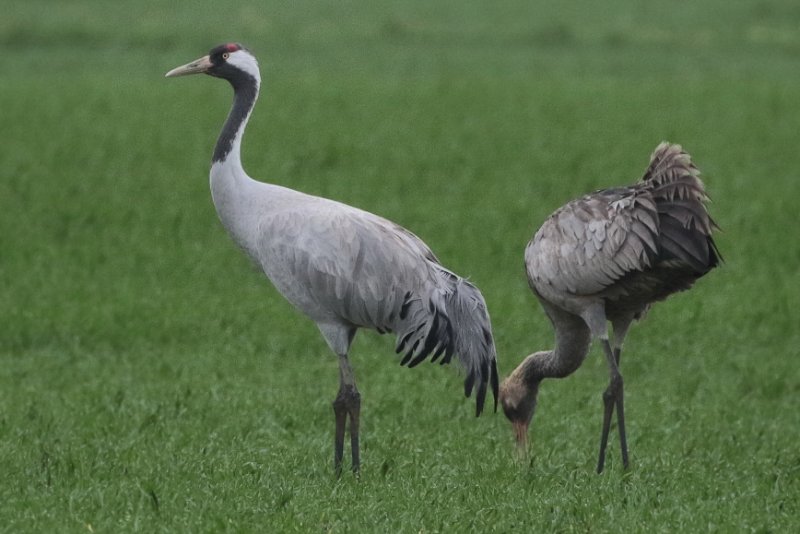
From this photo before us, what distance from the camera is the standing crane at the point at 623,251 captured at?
749cm

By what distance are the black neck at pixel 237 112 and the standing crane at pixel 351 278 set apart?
16 mm

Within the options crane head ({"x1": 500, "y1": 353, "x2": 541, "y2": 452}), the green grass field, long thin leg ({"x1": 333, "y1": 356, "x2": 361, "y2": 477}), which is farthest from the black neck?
crane head ({"x1": 500, "y1": 353, "x2": 541, "y2": 452})

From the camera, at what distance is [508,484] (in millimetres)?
7379

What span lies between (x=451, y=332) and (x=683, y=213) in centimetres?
132

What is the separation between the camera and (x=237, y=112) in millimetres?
8109

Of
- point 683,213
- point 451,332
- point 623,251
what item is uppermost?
point 683,213

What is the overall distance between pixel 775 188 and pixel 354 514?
38.4ft

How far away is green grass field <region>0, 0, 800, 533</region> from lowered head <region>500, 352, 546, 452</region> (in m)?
0.15

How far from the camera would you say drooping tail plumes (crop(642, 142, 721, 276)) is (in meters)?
7.43

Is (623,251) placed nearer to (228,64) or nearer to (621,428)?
(621,428)

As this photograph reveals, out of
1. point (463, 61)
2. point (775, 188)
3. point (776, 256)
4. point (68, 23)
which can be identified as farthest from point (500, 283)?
point (68, 23)

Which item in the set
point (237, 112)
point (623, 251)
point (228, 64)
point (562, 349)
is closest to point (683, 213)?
point (623, 251)

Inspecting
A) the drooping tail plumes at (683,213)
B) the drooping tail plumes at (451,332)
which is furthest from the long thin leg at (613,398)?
the drooping tail plumes at (683,213)

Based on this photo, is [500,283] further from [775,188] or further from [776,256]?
[775,188]
